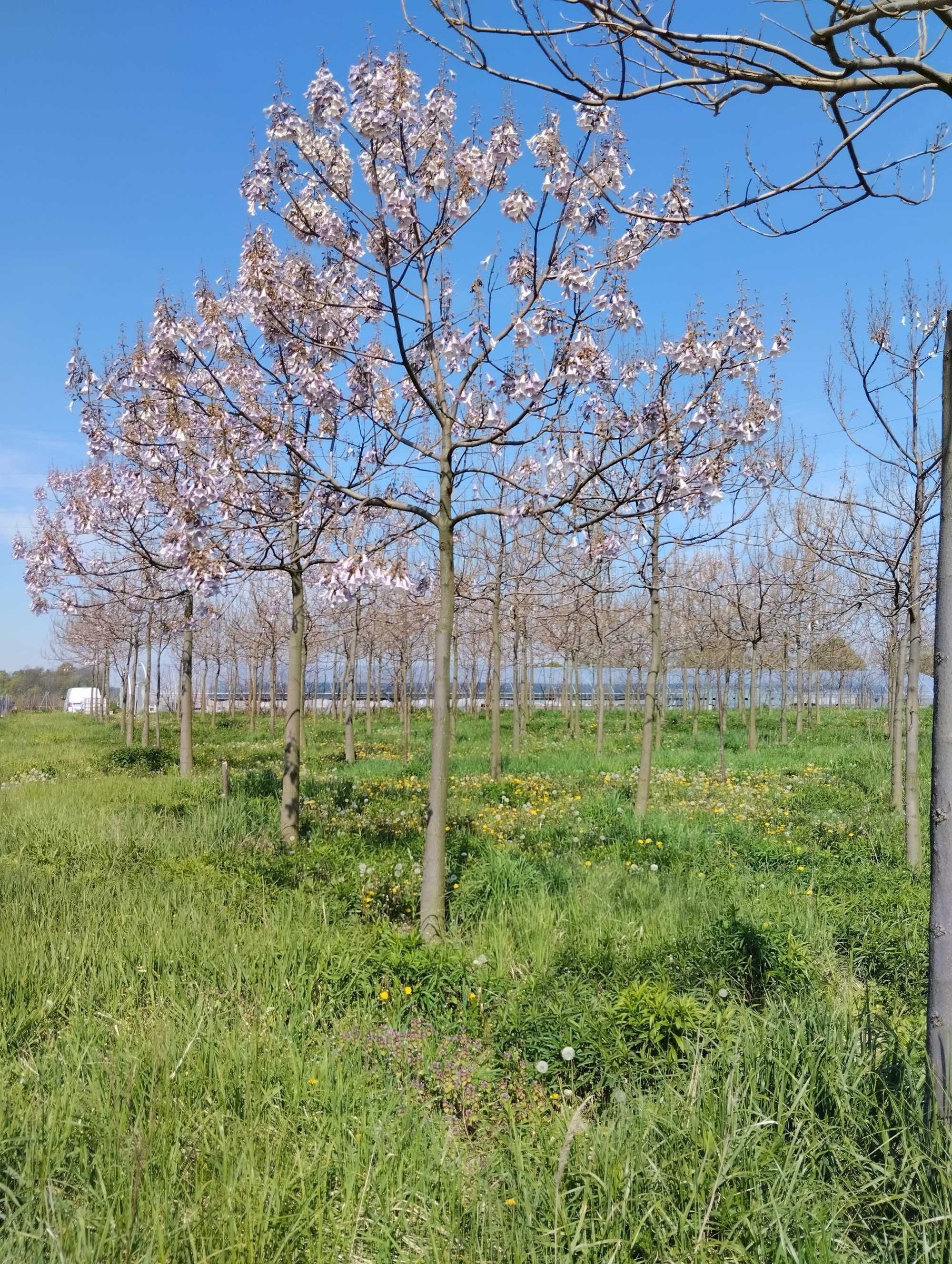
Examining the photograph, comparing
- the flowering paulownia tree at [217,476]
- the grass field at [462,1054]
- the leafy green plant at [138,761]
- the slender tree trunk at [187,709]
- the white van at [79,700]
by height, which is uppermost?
the flowering paulownia tree at [217,476]

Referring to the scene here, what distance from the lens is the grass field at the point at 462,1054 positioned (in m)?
2.26

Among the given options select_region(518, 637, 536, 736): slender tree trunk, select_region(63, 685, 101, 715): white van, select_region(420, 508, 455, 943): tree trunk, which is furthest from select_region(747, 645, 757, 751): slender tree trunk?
select_region(63, 685, 101, 715): white van

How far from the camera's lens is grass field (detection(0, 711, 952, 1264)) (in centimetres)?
226

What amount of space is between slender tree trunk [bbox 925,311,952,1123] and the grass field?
0.17m

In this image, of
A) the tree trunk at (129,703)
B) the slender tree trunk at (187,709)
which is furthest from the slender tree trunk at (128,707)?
the slender tree trunk at (187,709)

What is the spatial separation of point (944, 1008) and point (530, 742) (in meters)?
17.4

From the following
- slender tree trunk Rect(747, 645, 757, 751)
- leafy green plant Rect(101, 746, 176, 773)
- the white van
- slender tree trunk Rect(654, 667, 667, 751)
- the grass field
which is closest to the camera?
the grass field

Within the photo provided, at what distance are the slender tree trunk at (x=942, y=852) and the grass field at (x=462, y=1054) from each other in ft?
0.55

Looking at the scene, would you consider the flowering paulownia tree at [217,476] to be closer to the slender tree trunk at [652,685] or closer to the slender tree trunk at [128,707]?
the slender tree trunk at [652,685]

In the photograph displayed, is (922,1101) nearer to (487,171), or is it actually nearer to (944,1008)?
(944,1008)

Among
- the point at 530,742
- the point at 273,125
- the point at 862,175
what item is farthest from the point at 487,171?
the point at 530,742

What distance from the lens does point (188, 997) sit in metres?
3.65

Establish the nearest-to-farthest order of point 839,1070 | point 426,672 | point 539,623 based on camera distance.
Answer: point 839,1070, point 539,623, point 426,672

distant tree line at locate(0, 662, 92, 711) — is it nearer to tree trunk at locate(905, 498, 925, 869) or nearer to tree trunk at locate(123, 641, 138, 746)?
tree trunk at locate(123, 641, 138, 746)
